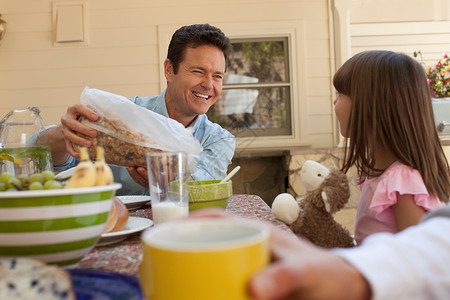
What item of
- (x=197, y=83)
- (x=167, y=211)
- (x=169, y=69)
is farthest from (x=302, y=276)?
(x=169, y=69)

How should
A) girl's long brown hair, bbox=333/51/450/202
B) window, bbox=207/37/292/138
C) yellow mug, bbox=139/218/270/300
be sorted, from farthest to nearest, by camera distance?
window, bbox=207/37/292/138 → girl's long brown hair, bbox=333/51/450/202 → yellow mug, bbox=139/218/270/300

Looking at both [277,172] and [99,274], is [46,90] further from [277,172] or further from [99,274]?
[99,274]

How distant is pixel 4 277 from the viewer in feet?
1.11

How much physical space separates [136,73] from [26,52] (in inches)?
33.2

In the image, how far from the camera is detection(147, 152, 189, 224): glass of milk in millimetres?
783

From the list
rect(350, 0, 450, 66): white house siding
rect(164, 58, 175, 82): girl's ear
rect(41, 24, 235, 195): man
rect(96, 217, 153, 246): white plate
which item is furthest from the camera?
rect(350, 0, 450, 66): white house siding

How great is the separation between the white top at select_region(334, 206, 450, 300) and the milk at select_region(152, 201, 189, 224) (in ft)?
1.48

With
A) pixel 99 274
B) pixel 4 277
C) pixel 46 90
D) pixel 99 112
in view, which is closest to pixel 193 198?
pixel 99 112

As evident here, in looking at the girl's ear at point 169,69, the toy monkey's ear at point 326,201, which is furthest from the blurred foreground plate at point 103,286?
the girl's ear at point 169,69

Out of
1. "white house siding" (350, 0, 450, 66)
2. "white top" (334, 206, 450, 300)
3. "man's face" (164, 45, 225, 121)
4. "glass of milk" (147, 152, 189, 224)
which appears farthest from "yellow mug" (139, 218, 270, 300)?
"white house siding" (350, 0, 450, 66)

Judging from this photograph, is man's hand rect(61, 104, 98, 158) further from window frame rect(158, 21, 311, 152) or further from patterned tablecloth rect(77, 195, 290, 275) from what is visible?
window frame rect(158, 21, 311, 152)

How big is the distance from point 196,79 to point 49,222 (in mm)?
1537

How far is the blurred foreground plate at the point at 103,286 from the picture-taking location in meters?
0.38

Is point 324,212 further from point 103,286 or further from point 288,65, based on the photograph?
point 288,65
